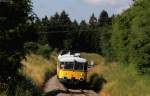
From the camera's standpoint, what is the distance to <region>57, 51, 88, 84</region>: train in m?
46.8

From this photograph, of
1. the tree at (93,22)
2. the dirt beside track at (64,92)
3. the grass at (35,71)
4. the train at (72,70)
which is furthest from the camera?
the tree at (93,22)

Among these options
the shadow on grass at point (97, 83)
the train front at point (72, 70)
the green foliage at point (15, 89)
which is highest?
the green foliage at point (15, 89)

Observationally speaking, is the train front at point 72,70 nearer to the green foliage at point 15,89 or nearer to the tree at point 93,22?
the green foliage at point 15,89

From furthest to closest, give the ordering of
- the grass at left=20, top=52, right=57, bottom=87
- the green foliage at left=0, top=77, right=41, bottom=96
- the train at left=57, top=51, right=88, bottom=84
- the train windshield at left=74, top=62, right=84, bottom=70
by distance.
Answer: the train windshield at left=74, top=62, right=84, bottom=70 → the train at left=57, top=51, right=88, bottom=84 → the grass at left=20, top=52, right=57, bottom=87 → the green foliage at left=0, top=77, right=41, bottom=96

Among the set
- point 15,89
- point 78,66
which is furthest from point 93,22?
point 15,89

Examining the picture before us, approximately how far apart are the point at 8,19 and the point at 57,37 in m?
97.2

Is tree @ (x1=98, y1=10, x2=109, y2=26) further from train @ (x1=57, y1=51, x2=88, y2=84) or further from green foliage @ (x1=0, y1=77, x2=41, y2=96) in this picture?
green foliage @ (x1=0, y1=77, x2=41, y2=96)

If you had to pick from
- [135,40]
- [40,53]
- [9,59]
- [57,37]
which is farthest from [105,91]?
[57,37]

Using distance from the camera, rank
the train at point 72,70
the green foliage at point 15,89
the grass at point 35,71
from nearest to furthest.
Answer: the green foliage at point 15,89
the grass at point 35,71
the train at point 72,70

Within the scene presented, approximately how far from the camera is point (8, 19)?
2902cm

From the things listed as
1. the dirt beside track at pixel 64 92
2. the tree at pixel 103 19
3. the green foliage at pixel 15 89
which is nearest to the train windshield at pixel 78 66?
the dirt beside track at pixel 64 92

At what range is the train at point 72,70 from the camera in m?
46.8

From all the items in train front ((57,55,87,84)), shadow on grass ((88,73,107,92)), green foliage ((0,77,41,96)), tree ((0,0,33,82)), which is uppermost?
tree ((0,0,33,82))

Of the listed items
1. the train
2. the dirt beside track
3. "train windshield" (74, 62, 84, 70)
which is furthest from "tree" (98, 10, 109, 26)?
the dirt beside track
